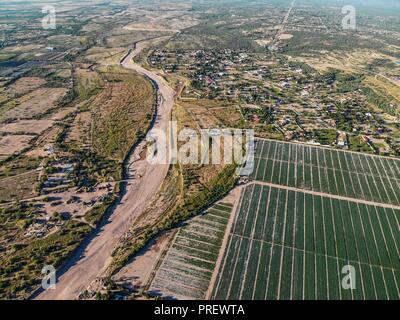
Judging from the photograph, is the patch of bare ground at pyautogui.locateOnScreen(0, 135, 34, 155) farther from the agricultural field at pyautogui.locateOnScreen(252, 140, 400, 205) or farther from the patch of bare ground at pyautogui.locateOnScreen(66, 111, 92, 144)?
the agricultural field at pyautogui.locateOnScreen(252, 140, 400, 205)

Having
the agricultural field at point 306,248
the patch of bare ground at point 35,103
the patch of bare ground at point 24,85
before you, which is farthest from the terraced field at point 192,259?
the patch of bare ground at point 24,85

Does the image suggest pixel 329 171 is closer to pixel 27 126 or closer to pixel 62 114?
pixel 62 114

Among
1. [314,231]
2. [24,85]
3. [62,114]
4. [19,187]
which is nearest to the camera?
[314,231]

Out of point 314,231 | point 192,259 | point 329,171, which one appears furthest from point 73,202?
point 329,171

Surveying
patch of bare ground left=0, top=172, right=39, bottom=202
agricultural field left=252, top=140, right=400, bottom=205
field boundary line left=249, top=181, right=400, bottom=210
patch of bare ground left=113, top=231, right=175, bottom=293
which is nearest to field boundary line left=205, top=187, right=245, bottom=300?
field boundary line left=249, top=181, right=400, bottom=210

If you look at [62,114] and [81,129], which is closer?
[81,129]

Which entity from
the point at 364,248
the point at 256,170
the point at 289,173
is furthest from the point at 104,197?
the point at 364,248
